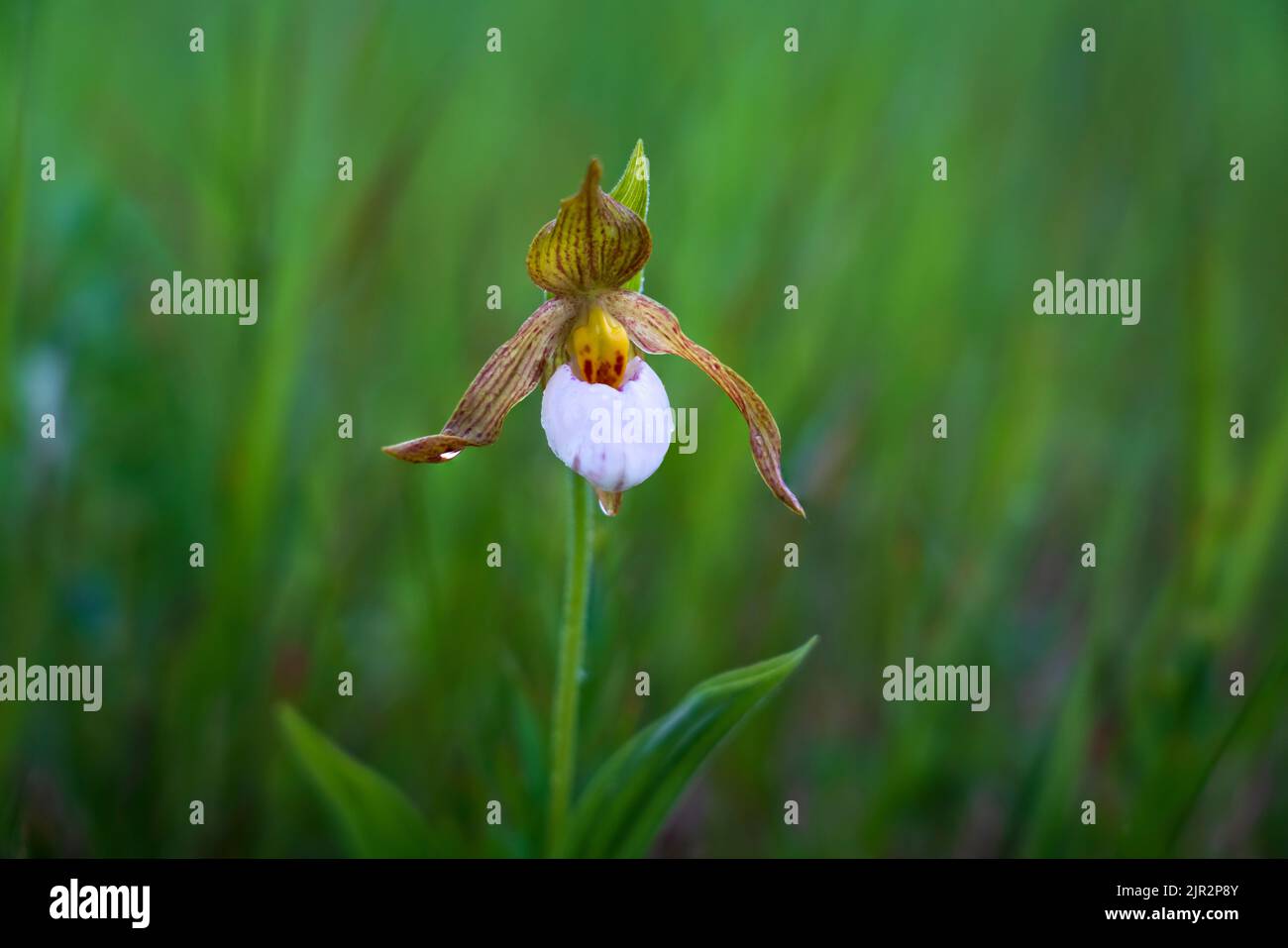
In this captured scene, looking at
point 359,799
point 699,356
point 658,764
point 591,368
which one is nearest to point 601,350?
point 591,368

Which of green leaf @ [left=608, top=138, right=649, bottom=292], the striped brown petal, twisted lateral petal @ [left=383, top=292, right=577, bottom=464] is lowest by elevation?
twisted lateral petal @ [left=383, top=292, right=577, bottom=464]

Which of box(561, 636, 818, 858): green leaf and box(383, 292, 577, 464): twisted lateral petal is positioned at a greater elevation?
box(383, 292, 577, 464): twisted lateral petal

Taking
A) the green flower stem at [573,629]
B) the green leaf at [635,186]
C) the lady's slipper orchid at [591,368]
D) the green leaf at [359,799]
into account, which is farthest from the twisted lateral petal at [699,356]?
the green leaf at [359,799]

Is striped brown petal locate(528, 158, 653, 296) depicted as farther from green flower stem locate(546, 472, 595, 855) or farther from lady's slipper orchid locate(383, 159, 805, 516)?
green flower stem locate(546, 472, 595, 855)

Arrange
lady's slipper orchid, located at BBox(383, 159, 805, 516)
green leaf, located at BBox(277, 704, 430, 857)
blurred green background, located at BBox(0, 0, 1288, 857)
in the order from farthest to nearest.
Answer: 1. blurred green background, located at BBox(0, 0, 1288, 857)
2. green leaf, located at BBox(277, 704, 430, 857)
3. lady's slipper orchid, located at BBox(383, 159, 805, 516)

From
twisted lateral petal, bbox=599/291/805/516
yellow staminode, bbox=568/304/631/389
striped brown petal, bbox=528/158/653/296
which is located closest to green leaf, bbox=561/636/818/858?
twisted lateral petal, bbox=599/291/805/516
